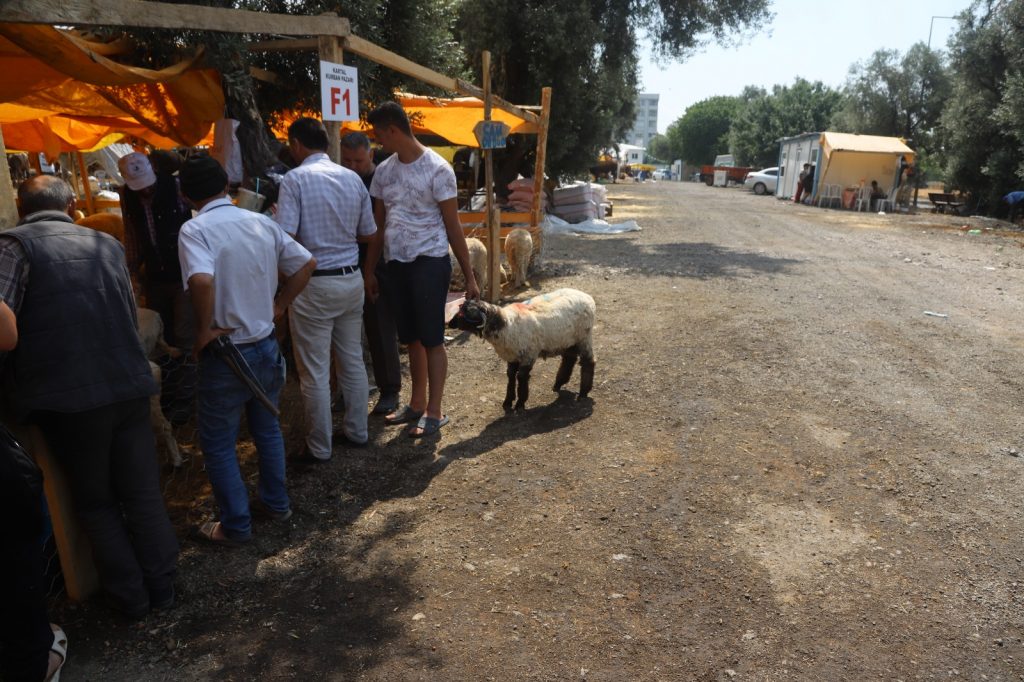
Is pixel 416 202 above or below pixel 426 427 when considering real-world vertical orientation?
above

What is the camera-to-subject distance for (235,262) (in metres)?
3.02

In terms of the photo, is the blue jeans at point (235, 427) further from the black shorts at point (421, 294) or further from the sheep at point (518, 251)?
the sheep at point (518, 251)

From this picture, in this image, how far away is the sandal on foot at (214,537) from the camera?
334 cm

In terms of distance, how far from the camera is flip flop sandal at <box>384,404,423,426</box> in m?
4.94

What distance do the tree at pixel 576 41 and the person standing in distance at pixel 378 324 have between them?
35.5 feet

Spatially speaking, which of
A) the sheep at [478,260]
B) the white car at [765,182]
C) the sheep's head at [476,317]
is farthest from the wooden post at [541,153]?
the white car at [765,182]

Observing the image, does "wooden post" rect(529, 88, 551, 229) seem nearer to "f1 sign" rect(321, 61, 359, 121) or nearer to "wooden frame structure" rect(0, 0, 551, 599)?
"wooden frame structure" rect(0, 0, 551, 599)

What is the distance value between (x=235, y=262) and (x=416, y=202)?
1489mm

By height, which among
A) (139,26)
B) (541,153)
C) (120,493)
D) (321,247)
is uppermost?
(139,26)

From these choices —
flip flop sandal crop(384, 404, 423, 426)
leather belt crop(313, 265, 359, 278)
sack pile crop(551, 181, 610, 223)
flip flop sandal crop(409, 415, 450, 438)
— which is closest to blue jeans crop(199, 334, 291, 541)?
leather belt crop(313, 265, 359, 278)

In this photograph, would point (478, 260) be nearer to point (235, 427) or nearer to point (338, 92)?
point (338, 92)

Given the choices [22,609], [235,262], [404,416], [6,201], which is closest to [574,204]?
[404,416]

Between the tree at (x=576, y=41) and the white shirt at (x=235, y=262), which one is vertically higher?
the tree at (x=576, y=41)

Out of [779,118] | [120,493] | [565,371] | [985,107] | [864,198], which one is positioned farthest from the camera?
[779,118]
